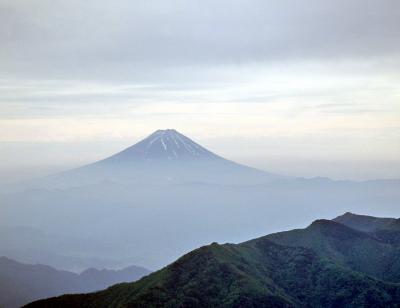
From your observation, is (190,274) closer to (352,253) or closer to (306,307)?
(306,307)

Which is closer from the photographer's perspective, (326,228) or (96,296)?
(96,296)

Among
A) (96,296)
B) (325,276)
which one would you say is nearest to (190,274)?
(96,296)

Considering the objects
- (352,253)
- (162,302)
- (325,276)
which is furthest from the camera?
(352,253)

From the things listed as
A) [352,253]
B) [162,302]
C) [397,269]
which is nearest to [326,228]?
[352,253]

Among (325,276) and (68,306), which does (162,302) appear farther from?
(325,276)

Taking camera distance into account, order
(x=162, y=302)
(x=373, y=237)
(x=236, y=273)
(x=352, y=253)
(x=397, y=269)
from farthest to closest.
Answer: (x=373, y=237)
(x=352, y=253)
(x=397, y=269)
(x=236, y=273)
(x=162, y=302)

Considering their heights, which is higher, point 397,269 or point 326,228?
point 326,228
